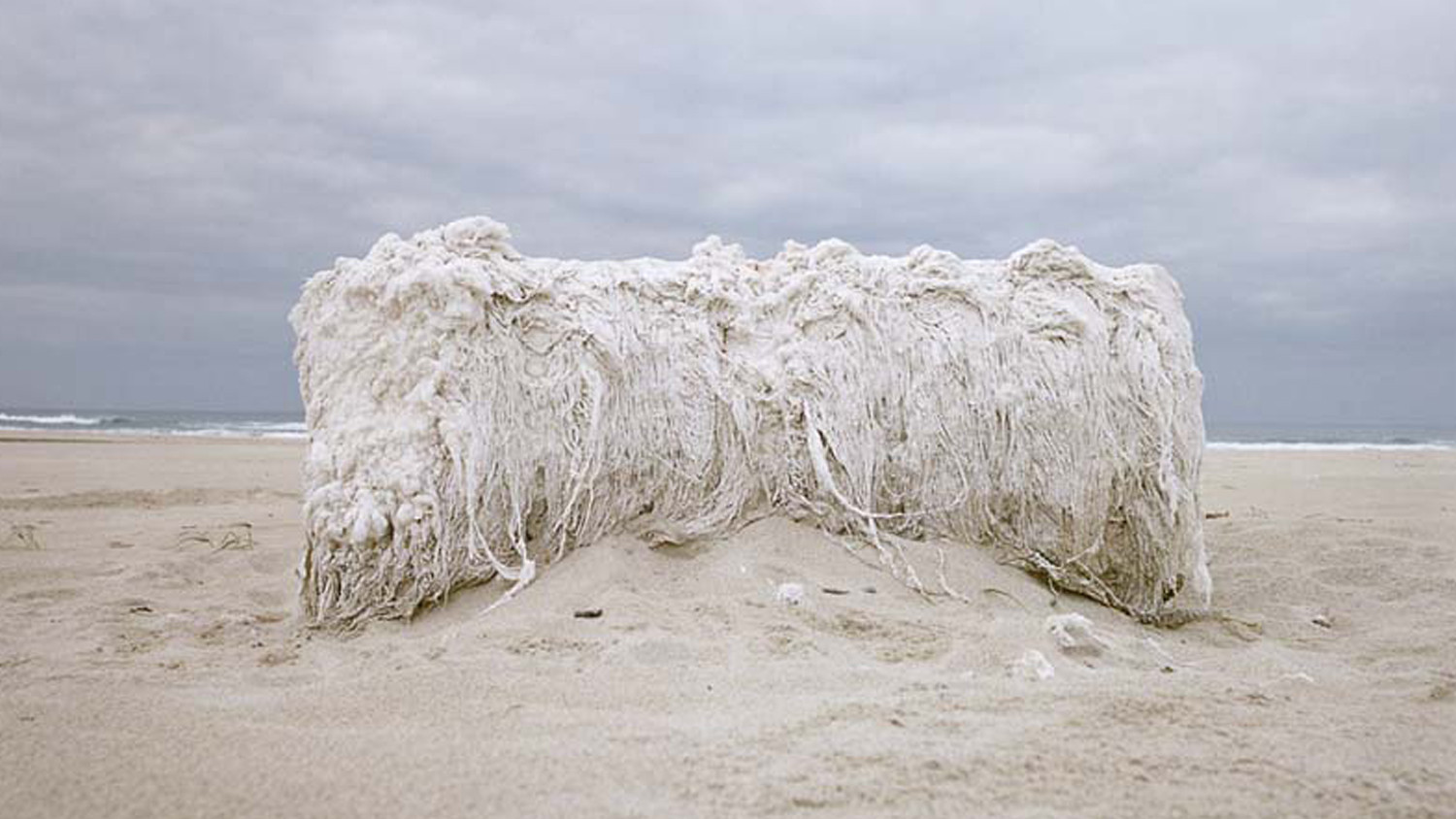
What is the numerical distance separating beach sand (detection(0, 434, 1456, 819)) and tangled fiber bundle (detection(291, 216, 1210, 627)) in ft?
0.64

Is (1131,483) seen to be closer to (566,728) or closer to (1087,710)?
(1087,710)

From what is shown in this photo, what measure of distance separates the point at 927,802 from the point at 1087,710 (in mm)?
782

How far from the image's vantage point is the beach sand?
96.3 inches

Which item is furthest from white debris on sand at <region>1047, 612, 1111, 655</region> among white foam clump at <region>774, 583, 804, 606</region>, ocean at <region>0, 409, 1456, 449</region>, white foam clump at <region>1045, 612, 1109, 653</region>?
ocean at <region>0, 409, 1456, 449</region>

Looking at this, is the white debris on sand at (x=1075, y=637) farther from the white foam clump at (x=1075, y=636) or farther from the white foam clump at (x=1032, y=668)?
the white foam clump at (x=1032, y=668)

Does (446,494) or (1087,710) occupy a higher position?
(446,494)

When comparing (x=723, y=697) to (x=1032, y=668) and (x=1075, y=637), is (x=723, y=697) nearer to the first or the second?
(x=1032, y=668)

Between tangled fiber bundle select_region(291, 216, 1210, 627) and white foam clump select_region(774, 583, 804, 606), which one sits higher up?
tangled fiber bundle select_region(291, 216, 1210, 627)

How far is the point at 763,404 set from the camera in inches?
175

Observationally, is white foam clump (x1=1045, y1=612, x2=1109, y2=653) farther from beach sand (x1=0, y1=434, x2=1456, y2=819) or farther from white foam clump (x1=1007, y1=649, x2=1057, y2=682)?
white foam clump (x1=1007, y1=649, x2=1057, y2=682)

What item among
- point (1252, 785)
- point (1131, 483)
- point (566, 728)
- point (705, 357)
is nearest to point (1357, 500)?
point (1131, 483)

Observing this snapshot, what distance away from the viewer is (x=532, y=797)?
7.92ft

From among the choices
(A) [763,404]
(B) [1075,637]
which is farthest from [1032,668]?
(A) [763,404]

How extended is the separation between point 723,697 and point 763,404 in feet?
5.24
